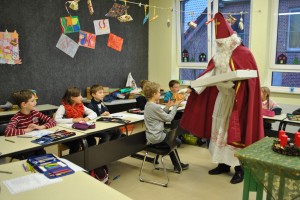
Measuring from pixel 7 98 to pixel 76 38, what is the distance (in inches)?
60.9

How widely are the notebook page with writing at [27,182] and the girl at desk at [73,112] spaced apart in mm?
1365

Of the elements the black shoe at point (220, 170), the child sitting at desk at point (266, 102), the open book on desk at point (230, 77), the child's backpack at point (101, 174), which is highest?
the open book on desk at point (230, 77)

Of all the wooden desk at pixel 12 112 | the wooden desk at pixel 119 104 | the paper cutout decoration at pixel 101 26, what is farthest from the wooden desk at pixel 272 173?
the paper cutout decoration at pixel 101 26

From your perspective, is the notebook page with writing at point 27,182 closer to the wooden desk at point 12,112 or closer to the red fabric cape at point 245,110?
the red fabric cape at point 245,110

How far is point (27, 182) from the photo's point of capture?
5.31 ft

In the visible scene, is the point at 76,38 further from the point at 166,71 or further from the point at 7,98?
the point at 166,71

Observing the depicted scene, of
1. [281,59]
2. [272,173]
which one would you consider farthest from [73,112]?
[281,59]

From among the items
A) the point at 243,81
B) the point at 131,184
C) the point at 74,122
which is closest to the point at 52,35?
the point at 74,122

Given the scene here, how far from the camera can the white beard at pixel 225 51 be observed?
294 cm

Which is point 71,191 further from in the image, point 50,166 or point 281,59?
point 281,59

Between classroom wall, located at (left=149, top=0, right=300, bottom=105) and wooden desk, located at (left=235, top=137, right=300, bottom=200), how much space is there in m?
3.08

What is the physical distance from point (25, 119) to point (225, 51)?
6.94 feet

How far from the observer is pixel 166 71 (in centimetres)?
617

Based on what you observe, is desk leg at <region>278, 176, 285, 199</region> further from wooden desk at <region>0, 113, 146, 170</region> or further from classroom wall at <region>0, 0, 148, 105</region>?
classroom wall at <region>0, 0, 148, 105</region>
